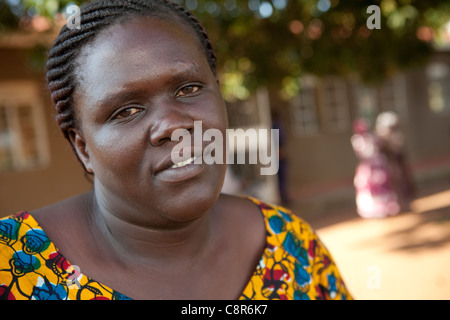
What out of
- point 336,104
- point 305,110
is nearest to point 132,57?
point 305,110

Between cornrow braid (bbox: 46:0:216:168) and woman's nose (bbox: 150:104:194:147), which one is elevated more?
cornrow braid (bbox: 46:0:216:168)

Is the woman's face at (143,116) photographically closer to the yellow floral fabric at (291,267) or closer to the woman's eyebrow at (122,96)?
the woman's eyebrow at (122,96)

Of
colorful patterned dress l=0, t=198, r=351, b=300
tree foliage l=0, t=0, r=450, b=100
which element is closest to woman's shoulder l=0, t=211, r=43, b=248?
colorful patterned dress l=0, t=198, r=351, b=300

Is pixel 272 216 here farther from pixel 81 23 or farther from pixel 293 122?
pixel 293 122

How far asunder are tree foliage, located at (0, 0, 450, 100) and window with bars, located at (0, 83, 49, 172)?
Answer: 2.57m

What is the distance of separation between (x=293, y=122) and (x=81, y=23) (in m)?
11.7

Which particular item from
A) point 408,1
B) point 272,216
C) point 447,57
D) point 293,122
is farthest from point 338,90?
point 272,216

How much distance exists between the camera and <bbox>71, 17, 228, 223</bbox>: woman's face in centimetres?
119

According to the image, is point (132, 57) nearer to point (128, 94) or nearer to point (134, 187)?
point (128, 94)

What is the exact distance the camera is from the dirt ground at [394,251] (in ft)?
15.2

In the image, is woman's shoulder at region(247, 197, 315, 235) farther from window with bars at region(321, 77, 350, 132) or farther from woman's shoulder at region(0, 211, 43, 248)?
window with bars at region(321, 77, 350, 132)

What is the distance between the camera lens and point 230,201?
1.71 meters

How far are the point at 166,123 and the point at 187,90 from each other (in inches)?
6.2

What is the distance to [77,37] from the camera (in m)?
1.30
